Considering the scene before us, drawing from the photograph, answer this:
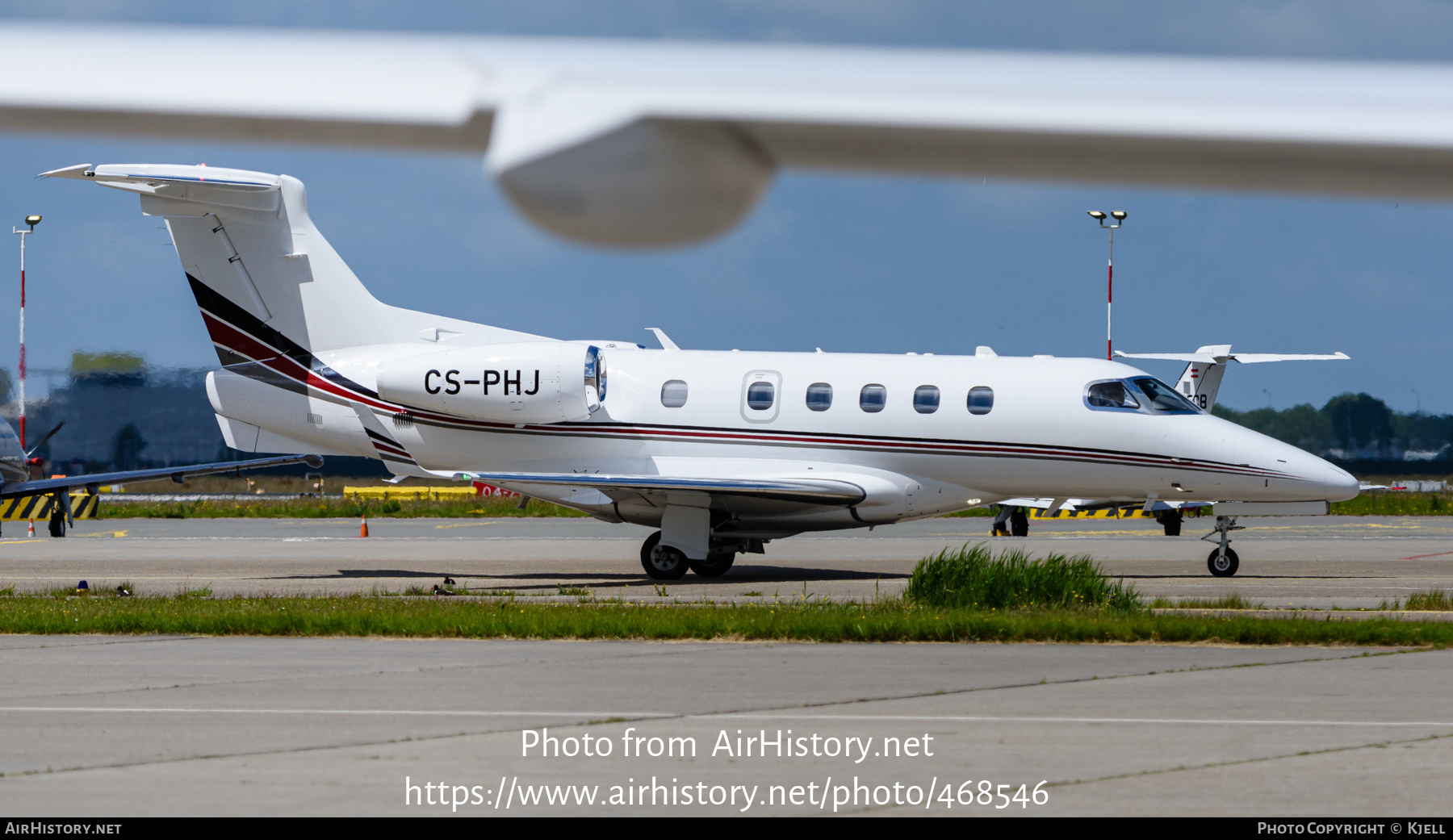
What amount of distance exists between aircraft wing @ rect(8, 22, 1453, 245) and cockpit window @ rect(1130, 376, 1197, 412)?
16728 millimetres

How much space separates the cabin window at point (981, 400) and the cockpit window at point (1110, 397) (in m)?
1.25

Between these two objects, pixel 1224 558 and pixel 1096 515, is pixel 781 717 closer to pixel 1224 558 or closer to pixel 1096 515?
pixel 1224 558

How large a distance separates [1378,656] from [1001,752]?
5171 mm

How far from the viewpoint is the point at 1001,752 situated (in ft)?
22.8

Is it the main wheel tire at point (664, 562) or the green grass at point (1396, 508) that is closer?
the main wheel tire at point (664, 562)

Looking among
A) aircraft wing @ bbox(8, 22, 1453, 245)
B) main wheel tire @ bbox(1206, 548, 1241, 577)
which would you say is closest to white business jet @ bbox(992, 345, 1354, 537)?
main wheel tire @ bbox(1206, 548, 1241, 577)

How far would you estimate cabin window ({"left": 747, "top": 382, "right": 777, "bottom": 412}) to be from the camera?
1811 centimetres

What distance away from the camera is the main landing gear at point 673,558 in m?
18.3

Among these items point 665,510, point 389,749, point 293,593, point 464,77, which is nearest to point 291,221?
point 293,593

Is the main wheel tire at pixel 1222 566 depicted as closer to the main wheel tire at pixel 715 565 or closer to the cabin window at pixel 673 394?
the main wheel tire at pixel 715 565

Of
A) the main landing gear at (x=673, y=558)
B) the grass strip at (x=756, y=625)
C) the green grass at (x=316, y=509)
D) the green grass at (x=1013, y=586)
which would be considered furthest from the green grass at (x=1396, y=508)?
the grass strip at (x=756, y=625)

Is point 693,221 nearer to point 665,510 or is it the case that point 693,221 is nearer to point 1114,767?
point 1114,767

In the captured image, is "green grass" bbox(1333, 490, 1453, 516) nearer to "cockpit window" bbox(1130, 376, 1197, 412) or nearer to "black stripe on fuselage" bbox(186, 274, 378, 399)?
"cockpit window" bbox(1130, 376, 1197, 412)

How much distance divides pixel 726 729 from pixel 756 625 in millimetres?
4204
